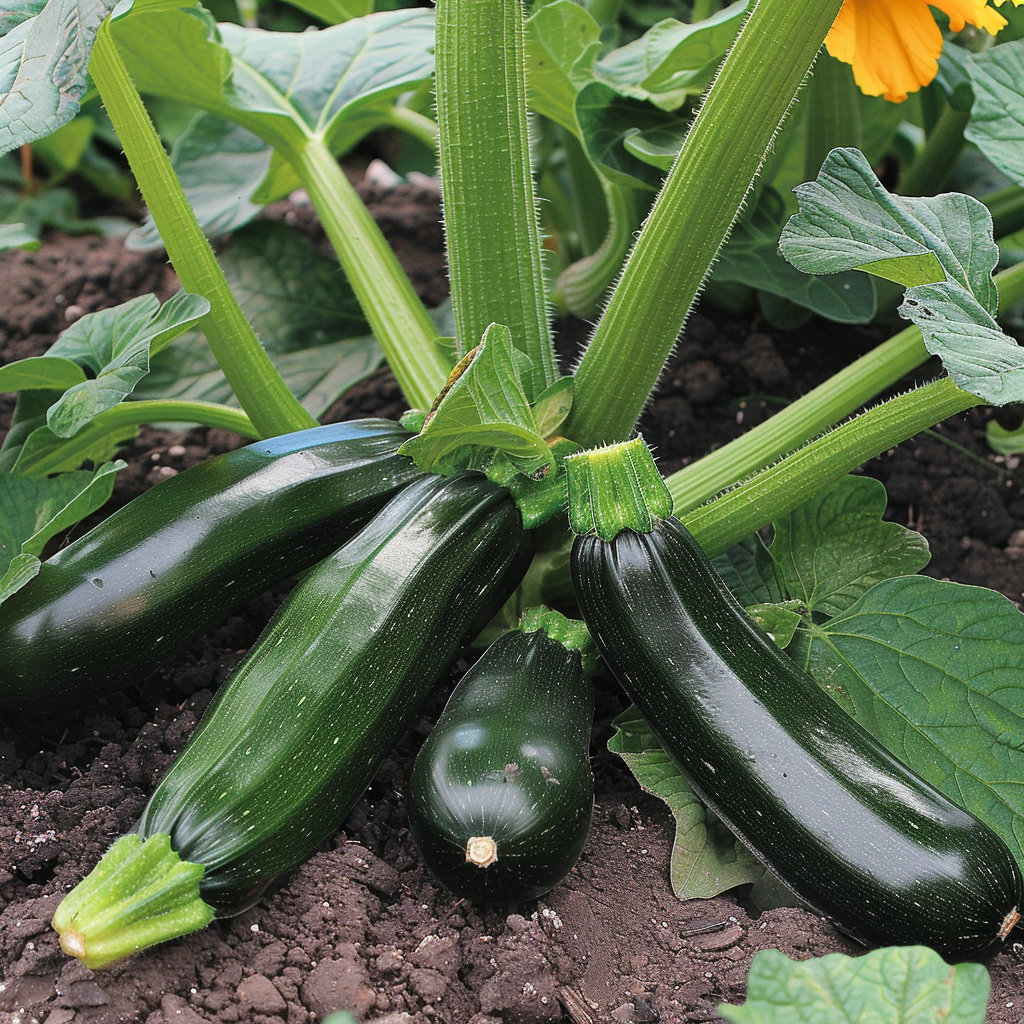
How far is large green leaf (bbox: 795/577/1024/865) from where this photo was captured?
1.56m

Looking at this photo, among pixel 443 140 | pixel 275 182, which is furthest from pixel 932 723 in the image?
pixel 275 182

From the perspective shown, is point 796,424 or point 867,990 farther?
point 796,424

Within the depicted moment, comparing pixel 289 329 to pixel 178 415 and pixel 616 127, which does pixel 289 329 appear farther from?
pixel 616 127

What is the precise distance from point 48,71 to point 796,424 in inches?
48.7

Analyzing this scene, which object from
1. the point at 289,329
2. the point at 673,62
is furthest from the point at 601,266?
the point at 289,329

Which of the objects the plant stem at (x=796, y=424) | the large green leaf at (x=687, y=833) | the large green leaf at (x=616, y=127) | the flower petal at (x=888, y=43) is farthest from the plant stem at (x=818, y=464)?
the large green leaf at (x=616, y=127)

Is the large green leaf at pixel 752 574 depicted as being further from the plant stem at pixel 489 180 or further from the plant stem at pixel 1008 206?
the plant stem at pixel 1008 206

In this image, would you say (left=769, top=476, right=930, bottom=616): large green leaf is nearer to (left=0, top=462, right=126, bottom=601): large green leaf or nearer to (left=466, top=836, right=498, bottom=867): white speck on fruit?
(left=466, top=836, right=498, bottom=867): white speck on fruit

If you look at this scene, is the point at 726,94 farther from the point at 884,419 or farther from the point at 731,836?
the point at 731,836

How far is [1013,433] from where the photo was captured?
231 centimetres

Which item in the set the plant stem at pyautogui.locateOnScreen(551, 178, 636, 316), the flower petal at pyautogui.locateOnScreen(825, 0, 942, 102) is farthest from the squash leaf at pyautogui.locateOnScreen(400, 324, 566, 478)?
the plant stem at pyautogui.locateOnScreen(551, 178, 636, 316)

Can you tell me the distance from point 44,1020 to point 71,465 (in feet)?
3.33

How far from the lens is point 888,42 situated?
1681 mm

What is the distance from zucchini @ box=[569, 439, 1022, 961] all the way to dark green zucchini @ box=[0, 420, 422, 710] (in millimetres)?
377
